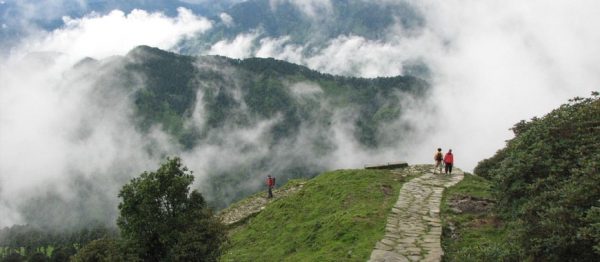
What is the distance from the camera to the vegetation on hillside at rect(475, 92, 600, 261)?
12.0m

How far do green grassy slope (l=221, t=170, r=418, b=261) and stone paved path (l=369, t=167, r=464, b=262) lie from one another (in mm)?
491

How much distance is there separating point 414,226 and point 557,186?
7.17m

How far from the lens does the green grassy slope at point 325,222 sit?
20.2 meters

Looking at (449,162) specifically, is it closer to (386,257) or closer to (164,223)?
(386,257)

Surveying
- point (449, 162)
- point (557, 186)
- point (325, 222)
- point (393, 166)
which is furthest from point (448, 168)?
point (557, 186)

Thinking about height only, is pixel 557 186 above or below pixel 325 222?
above

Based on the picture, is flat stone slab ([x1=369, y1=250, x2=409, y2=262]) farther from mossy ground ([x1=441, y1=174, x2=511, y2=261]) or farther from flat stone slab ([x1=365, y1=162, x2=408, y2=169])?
flat stone slab ([x1=365, y1=162, x2=408, y2=169])

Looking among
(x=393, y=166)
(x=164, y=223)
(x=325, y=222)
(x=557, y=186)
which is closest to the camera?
(x=557, y=186)

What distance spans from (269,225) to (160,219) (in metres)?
12.6

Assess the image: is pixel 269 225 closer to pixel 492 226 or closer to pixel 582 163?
pixel 492 226

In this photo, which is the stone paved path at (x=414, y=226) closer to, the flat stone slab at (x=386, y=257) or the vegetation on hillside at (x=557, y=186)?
the flat stone slab at (x=386, y=257)

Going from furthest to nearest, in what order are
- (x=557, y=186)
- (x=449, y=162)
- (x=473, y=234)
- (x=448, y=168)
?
(x=448, y=168)
(x=449, y=162)
(x=473, y=234)
(x=557, y=186)

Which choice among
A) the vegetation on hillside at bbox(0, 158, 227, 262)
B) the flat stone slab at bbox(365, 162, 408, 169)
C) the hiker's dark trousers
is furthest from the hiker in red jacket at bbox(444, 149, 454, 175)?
the vegetation on hillside at bbox(0, 158, 227, 262)

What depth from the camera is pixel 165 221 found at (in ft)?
62.7
